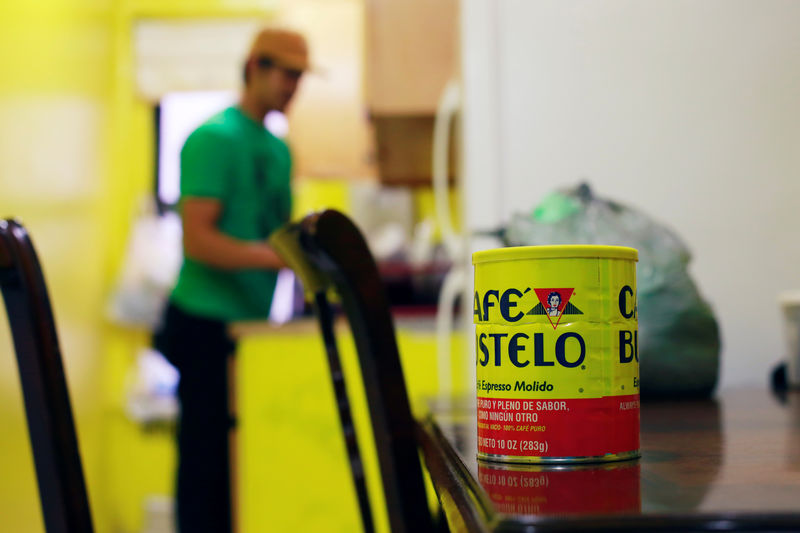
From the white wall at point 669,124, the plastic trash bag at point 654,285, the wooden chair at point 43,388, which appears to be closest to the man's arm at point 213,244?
the white wall at point 669,124

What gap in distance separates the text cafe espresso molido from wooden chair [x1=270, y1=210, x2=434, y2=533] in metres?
0.17

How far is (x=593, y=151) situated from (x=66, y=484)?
3.61ft

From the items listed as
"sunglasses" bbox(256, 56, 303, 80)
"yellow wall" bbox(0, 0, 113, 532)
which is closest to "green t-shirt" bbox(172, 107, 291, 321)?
"sunglasses" bbox(256, 56, 303, 80)

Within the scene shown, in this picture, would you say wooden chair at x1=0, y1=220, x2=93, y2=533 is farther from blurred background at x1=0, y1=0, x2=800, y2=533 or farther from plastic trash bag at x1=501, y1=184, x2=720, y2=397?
blurred background at x1=0, y1=0, x2=800, y2=533

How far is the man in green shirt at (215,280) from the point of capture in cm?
212

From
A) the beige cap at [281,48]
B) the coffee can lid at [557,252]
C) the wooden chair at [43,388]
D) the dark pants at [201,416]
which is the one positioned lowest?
the dark pants at [201,416]

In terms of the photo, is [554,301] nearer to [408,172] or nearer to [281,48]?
[281,48]

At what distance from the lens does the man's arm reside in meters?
2.05

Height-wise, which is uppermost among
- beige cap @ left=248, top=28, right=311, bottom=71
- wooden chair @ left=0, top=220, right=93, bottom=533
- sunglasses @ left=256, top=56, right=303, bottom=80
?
beige cap @ left=248, top=28, right=311, bottom=71

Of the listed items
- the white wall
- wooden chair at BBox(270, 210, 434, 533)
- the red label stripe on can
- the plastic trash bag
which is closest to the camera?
the red label stripe on can

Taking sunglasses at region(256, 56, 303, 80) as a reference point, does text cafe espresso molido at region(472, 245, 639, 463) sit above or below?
below

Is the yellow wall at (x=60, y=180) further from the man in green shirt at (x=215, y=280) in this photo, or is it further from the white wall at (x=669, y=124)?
the white wall at (x=669, y=124)

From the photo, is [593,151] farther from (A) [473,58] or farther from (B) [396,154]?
(B) [396,154]

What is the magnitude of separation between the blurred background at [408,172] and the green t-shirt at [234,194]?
18 centimetres
